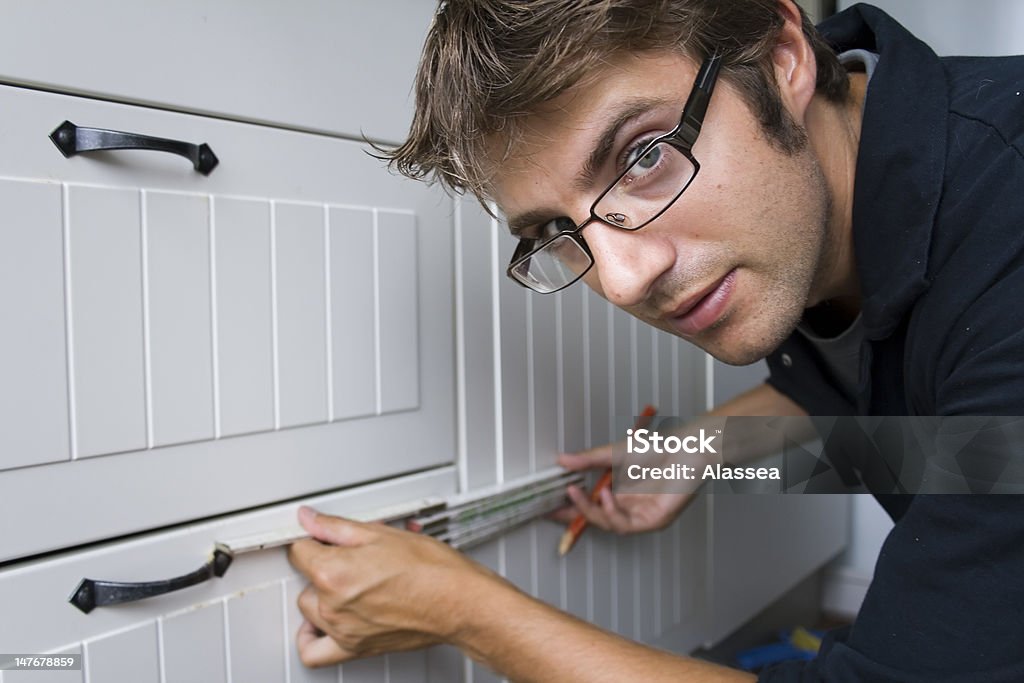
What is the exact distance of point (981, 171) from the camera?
61cm

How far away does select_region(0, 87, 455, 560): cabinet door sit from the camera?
556mm

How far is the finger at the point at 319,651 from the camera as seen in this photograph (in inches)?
28.5

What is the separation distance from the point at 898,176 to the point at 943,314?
0.12 metres

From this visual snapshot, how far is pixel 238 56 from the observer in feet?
2.15

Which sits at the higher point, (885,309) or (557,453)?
(885,309)

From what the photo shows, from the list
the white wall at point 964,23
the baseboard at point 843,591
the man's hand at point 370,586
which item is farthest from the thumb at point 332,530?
the baseboard at point 843,591

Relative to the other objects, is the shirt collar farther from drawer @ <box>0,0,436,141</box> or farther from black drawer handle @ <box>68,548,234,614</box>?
black drawer handle @ <box>68,548,234,614</box>

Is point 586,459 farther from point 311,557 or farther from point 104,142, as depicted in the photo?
point 104,142

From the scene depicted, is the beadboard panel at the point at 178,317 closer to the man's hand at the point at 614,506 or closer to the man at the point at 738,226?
the man at the point at 738,226

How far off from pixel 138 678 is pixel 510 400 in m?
0.46

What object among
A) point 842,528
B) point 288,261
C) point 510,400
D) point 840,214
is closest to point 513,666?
point 510,400

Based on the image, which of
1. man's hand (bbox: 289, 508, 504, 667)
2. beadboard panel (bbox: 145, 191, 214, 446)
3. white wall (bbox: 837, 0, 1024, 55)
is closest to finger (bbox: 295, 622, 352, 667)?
man's hand (bbox: 289, 508, 504, 667)

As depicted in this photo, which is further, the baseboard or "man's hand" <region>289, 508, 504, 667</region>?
the baseboard

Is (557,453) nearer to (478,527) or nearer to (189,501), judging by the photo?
(478,527)
